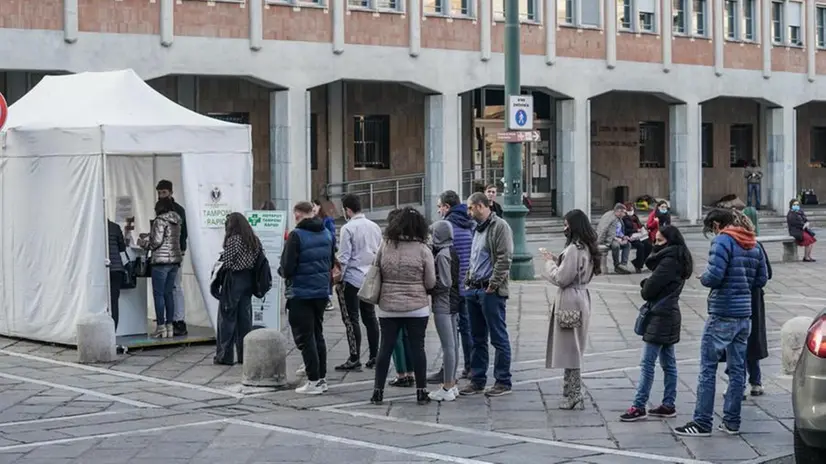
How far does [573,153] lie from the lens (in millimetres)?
42250

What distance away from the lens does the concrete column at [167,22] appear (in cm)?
3369

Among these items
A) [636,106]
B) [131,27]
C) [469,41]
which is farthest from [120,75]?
[636,106]

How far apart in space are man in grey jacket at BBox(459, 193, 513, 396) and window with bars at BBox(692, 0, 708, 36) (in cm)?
3467

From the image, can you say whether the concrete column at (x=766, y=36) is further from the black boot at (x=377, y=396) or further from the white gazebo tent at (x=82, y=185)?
the black boot at (x=377, y=396)

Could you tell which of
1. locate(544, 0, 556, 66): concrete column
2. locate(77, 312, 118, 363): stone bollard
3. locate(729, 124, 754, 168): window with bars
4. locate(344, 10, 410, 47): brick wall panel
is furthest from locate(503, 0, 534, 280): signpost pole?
locate(729, 124, 754, 168): window with bars

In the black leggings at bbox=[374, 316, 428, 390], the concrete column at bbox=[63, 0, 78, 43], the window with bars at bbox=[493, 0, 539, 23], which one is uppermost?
the window with bars at bbox=[493, 0, 539, 23]

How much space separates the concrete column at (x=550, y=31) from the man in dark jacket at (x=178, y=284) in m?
25.8

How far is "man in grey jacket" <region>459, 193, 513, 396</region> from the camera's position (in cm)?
1229

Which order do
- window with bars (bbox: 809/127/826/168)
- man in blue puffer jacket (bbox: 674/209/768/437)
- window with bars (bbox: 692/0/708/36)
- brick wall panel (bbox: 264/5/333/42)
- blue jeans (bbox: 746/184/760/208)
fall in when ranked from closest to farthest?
man in blue puffer jacket (bbox: 674/209/768/437)
brick wall panel (bbox: 264/5/333/42)
window with bars (bbox: 692/0/708/36)
blue jeans (bbox: 746/184/760/208)
window with bars (bbox: 809/127/826/168)

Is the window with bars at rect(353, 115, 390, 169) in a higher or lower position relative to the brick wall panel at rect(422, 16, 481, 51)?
lower

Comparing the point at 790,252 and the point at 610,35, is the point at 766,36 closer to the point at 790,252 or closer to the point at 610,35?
the point at 610,35

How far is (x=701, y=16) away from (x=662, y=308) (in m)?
36.4

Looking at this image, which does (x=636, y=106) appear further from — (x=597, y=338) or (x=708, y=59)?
(x=597, y=338)

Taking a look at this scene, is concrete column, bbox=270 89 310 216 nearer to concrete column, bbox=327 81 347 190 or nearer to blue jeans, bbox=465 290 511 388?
concrete column, bbox=327 81 347 190
